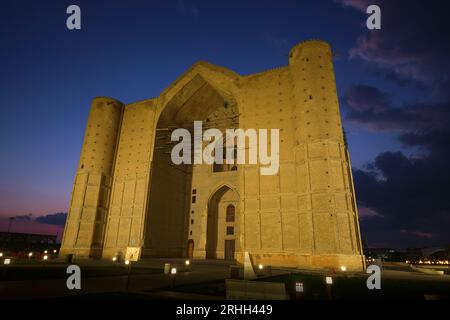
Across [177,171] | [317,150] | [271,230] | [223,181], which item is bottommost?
[271,230]

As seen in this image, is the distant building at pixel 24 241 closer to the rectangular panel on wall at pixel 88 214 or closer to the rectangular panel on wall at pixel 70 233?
the rectangular panel on wall at pixel 70 233

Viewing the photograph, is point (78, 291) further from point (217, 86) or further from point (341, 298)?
point (217, 86)

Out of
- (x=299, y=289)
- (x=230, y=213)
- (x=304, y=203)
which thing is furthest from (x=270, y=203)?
(x=299, y=289)

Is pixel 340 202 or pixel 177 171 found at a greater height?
pixel 177 171

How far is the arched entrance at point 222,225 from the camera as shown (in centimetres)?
3152

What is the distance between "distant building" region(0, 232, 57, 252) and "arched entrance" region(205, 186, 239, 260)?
2701 centimetres

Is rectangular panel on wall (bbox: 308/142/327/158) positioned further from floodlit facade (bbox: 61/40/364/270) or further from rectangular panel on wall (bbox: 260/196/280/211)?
rectangular panel on wall (bbox: 260/196/280/211)

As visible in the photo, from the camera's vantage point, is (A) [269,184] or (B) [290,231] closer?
(B) [290,231]

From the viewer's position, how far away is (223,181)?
32.7 metres

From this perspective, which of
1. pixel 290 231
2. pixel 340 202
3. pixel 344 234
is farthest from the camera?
pixel 290 231

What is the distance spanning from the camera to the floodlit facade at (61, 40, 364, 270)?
20609 millimetres

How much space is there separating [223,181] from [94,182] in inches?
561

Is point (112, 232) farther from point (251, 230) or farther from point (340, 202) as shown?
point (340, 202)

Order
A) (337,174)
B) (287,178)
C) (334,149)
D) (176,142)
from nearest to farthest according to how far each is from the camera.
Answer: (337,174) < (334,149) < (287,178) < (176,142)
